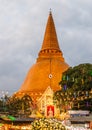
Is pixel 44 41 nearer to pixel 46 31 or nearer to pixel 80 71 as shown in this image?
pixel 46 31

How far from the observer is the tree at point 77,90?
47125mm

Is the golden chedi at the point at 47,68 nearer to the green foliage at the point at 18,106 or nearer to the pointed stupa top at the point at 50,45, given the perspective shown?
the pointed stupa top at the point at 50,45

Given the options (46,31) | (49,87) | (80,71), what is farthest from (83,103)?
(46,31)

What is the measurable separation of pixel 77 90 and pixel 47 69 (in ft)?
83.0

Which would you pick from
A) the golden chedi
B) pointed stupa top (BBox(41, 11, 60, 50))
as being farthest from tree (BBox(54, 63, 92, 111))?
pointed stupa top (BBox(41, 11, 60, 50))

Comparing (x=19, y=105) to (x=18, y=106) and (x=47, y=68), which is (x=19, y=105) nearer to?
(x=18, y=106)

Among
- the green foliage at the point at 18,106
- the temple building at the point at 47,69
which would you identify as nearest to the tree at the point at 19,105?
the green foliage at the point at 18,106

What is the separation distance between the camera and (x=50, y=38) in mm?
75375

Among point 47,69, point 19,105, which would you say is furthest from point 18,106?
point 47,69

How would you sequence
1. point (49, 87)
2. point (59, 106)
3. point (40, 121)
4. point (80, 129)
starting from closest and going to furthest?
point (40, 121)
point (80, 129)
point (59, 106)
point (49, 87)

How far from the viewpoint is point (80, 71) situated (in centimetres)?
5038

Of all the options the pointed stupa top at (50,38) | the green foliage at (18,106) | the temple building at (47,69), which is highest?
the pointed stupa top at (50,38)

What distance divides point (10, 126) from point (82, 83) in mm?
20715

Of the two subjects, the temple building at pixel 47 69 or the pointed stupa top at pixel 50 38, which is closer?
the temple building at pixel 47 69
